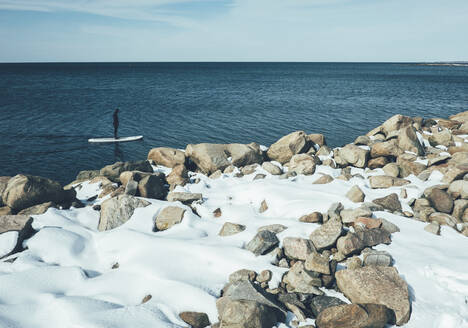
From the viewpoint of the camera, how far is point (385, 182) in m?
11.9

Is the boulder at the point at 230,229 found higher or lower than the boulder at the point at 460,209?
lower

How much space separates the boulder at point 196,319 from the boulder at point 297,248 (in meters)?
2.82

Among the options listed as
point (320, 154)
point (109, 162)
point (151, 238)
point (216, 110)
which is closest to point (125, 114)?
point (216, 110)

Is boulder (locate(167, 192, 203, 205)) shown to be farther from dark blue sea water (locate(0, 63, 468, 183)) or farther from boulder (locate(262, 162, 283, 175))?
dark blue sea water (locate(0, 63, 468, 183))

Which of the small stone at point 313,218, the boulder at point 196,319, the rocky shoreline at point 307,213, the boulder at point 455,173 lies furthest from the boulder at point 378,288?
the boulder at point 455,173

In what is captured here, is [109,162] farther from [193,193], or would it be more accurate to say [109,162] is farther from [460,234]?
[460,234]

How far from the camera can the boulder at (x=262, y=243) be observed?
8320mm

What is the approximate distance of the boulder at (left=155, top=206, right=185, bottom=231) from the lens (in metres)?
10.2

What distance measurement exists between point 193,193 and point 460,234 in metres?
8.68

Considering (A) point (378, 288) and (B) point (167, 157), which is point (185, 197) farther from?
(A) point (378, 288)

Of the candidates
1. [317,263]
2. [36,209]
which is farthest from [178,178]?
[317,263]

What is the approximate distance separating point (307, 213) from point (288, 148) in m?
6.51

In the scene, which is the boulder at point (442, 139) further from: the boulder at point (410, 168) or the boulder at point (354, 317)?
the boulder at point (354, 317)

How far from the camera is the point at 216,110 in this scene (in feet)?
138
